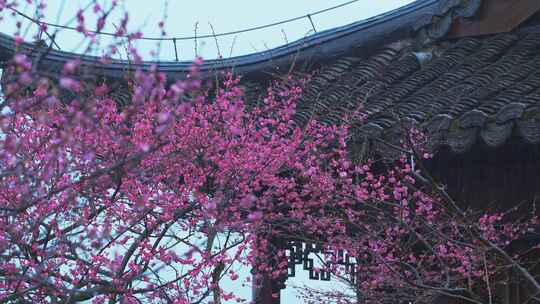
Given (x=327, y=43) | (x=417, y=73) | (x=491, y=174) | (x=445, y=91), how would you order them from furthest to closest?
(x=327, y=43)
(x=417, y=73)
(x=445, y=91)
(x=491, y=174)

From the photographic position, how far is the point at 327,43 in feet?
29.3

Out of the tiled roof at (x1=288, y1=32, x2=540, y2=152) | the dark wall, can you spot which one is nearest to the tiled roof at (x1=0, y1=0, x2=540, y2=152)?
the tiled roof at (x1=288, y1=32, x2=540, y2=152)

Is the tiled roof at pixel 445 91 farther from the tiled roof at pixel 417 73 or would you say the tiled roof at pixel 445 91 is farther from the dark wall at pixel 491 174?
the dark wall at pixel 491 174

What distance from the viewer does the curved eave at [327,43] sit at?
8586 mm

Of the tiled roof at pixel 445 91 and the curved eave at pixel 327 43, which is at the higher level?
the curved eave at pixel 327 43

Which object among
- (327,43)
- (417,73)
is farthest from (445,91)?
(327,43)

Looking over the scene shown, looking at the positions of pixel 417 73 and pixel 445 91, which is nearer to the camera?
pixel 445 91

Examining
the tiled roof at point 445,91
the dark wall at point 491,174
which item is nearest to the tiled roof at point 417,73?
the tiled roof at point 445,91

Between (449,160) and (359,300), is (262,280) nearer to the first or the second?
(359,300)

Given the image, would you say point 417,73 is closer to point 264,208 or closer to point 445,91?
point 445,91

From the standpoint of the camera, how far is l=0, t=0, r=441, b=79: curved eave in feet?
28.2

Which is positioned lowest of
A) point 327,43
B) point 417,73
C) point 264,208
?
point 264,208

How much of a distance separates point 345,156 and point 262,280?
196cm

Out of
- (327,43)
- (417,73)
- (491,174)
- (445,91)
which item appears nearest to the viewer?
(491,174)
